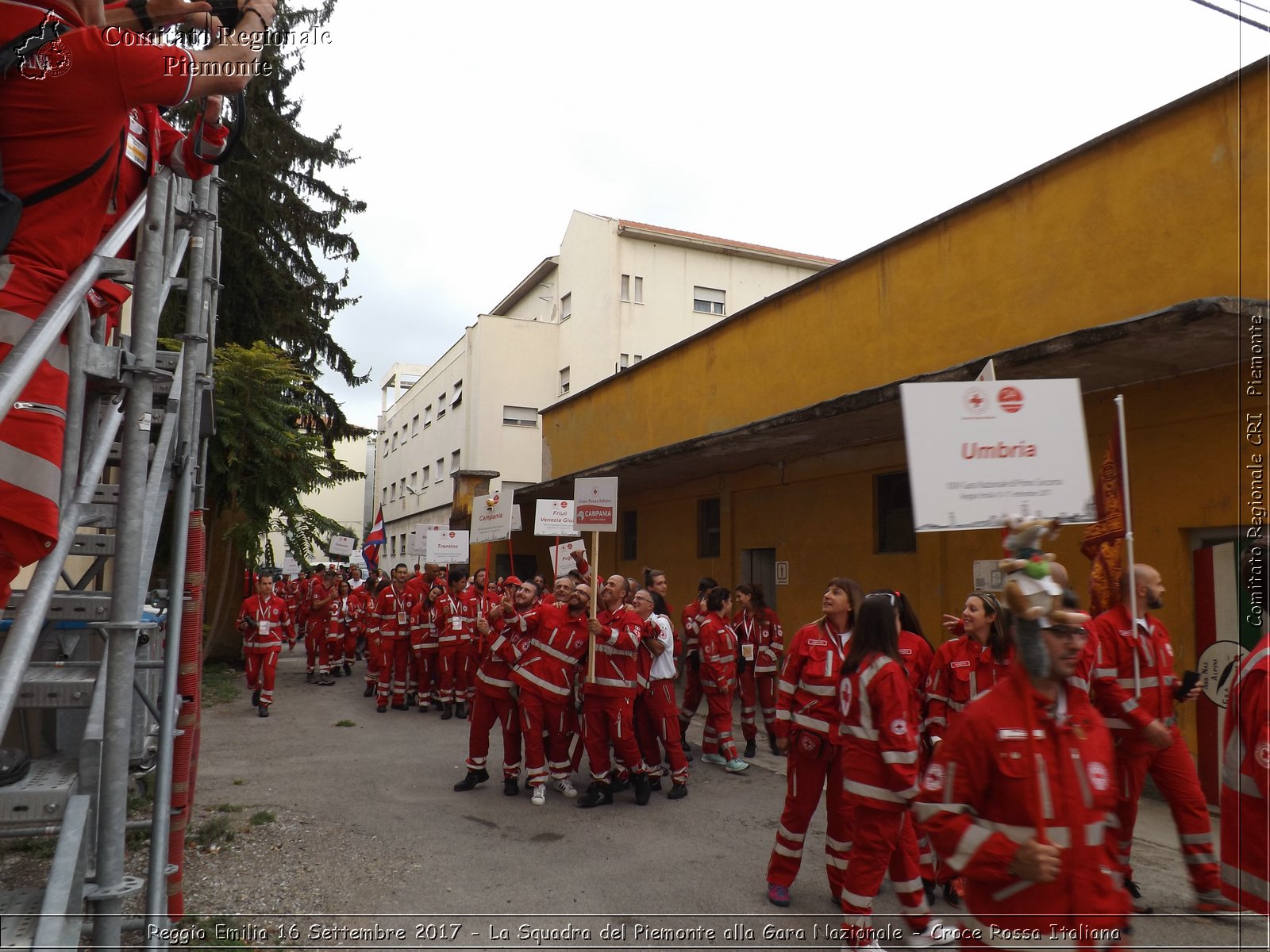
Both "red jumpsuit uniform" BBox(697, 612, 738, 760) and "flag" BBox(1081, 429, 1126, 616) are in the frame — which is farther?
"red jumpsuit uniform" BBox(697, 612, 738, 760)

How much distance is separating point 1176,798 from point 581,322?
28851 mm

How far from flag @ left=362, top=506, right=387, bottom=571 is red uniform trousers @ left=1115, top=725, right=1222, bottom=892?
17308mm

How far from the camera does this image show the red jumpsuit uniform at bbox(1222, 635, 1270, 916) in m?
3.78

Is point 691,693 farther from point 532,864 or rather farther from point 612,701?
point 532,864

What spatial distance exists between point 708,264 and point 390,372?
3846 centimetres

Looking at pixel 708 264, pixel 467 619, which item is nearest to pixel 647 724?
pixel 467 619

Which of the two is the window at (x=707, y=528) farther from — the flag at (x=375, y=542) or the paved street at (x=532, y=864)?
the flag at (x=375, y=542)

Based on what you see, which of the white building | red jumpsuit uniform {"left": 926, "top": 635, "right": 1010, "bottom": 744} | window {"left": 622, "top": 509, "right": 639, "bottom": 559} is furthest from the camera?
the white building

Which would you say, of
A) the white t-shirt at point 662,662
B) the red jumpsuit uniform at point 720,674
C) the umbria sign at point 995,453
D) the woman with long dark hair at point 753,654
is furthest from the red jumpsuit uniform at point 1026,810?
the woman with long dark hair at point 753,654

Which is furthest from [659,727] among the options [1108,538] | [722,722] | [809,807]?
[1108,538]

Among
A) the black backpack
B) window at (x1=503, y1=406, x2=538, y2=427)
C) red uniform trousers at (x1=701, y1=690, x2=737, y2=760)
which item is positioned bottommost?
red uniform trousers at (x1=701, y1=690, x2=737, y2=760)

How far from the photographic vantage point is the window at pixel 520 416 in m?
34.1

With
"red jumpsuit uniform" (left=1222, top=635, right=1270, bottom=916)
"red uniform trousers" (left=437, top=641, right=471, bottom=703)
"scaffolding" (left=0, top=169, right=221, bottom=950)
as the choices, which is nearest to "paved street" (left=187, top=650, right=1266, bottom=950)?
"red jumpsuit uniform" (left=1222, top=635, right=1270, bottom=916)

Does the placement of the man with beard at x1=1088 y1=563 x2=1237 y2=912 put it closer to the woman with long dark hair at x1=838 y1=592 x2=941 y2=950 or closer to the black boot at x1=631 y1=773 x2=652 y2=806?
the woman with long dark hair at x1=838 y1=592 x2=941 y2=950
